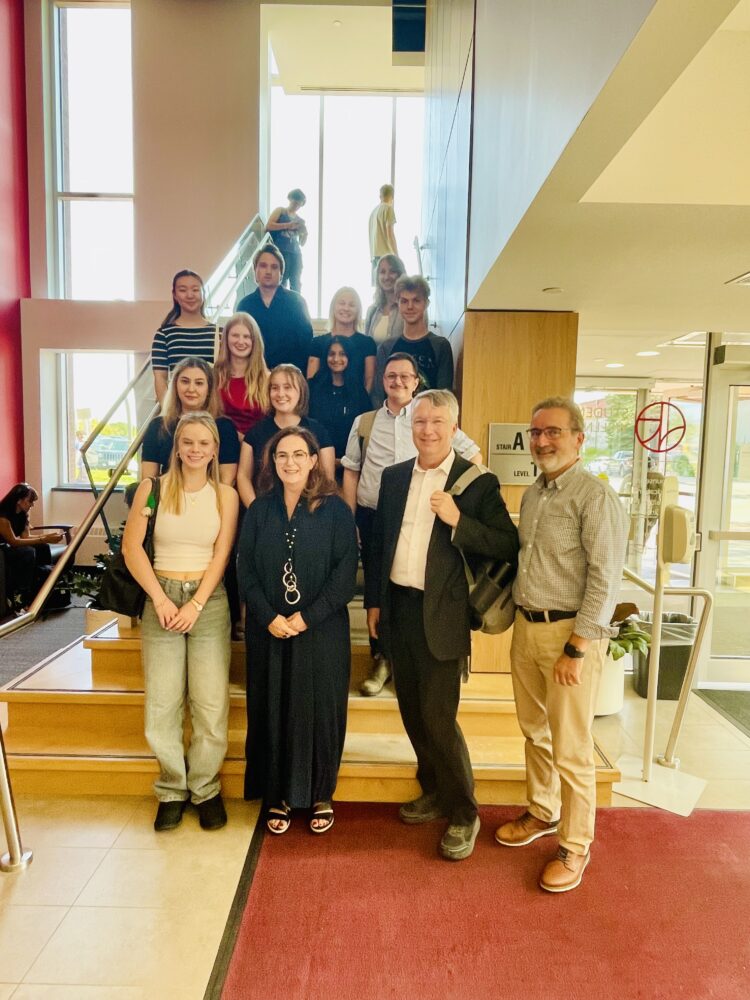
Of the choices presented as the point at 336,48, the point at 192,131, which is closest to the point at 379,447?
the point at 192,131

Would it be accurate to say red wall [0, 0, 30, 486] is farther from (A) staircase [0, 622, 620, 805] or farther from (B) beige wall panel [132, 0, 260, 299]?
(A) staircase [0, 622, 620, 805]

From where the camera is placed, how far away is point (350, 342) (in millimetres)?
3541

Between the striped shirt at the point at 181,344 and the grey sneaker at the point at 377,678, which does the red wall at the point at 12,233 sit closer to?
the striped shirt at the point at 181,344

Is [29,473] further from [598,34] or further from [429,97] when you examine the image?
[598,34]

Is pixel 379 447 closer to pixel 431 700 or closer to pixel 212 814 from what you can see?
pixel 431 700

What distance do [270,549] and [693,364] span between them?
4.88m

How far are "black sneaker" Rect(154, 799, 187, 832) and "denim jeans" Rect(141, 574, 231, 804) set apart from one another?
0.07 ft

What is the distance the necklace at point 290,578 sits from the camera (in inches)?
98.2

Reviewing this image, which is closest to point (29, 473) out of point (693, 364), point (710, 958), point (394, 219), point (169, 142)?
point (169, 142)

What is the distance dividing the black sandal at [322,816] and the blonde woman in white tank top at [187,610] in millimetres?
386

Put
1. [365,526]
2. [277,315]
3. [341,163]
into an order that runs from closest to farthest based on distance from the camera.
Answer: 1. [365,526]
2. [277,315]
3. [341,163]

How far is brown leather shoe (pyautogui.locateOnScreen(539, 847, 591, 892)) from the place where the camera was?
232 centimetres

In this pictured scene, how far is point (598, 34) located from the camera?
130 centimetres

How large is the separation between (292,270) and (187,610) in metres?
3.11
